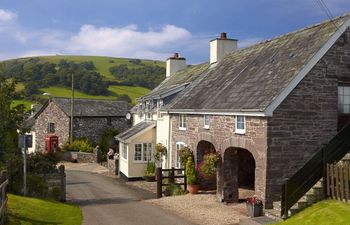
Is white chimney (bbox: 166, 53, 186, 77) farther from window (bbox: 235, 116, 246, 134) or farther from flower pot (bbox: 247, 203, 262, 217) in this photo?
flower pot (bbox: 247, 203, 262, 217)

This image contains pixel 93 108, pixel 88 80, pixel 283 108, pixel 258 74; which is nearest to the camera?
pixel 283 108

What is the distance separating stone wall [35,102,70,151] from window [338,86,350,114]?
112 ft

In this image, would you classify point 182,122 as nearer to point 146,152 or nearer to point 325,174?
point 146,152

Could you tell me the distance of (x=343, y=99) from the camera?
17812 millimetres

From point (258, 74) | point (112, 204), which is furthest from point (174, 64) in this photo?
point (112, 204)

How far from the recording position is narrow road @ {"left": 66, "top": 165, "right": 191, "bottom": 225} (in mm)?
15898

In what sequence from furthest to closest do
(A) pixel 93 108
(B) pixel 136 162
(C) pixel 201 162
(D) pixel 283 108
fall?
(A) pixel 93 108
(B) pixel 136 162
(C) pixel 201 162
(D) pixel 283 108

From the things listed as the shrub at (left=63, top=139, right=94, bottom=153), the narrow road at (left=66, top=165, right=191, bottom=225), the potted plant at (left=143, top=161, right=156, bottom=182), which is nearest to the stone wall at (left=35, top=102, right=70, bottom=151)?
the shrub at (left=63, top=139, right=94, bottom=153)

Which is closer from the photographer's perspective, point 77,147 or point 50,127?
point 77,147

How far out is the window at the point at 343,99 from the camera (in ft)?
58.1

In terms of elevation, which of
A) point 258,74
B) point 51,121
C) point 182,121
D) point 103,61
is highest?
point 103,61

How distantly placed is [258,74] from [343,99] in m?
3.95

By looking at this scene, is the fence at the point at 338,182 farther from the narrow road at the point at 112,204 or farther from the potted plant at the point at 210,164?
the potted plant at the point at 210,164

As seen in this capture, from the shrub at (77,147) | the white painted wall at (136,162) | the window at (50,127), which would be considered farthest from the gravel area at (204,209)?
the window at (50,127)
